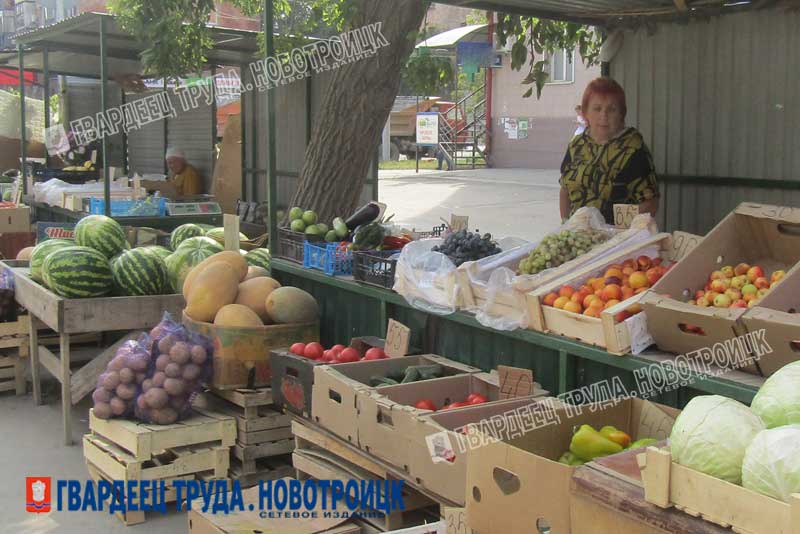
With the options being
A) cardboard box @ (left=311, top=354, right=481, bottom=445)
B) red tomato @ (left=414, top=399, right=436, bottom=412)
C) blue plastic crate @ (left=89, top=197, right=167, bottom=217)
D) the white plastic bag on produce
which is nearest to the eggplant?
the white plastic bag on produce

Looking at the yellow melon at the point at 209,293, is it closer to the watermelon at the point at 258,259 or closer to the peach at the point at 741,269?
the watermelon at the point at 258,259

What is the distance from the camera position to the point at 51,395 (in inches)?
293

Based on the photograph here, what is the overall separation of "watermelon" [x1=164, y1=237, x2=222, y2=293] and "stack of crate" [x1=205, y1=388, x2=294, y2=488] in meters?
1.44

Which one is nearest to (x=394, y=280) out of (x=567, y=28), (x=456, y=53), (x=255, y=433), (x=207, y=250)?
(x=255, y=433)

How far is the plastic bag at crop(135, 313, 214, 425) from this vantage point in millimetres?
5090

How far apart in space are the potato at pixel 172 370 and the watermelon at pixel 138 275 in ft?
4.57

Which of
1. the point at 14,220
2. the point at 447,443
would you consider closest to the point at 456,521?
the point at 447,443

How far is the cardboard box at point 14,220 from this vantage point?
36.7 feet

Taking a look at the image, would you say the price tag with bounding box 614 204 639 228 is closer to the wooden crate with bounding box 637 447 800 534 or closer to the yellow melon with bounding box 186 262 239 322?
the wooden crate with bounding box 637 447 800 534

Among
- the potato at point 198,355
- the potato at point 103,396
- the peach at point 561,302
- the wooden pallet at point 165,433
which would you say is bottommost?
the wooden pallet at point 165,433

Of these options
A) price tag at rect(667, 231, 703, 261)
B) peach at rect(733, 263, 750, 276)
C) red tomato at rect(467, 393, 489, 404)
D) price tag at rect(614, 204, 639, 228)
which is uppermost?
price tag at rect(614, 204, 639, 228)

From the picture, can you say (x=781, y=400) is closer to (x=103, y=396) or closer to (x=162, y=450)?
(x=162, y=450)

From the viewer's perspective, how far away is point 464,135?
30.5m

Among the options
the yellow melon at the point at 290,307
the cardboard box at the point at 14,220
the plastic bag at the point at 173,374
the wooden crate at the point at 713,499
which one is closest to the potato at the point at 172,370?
the plastic bag at the point at 173,374
